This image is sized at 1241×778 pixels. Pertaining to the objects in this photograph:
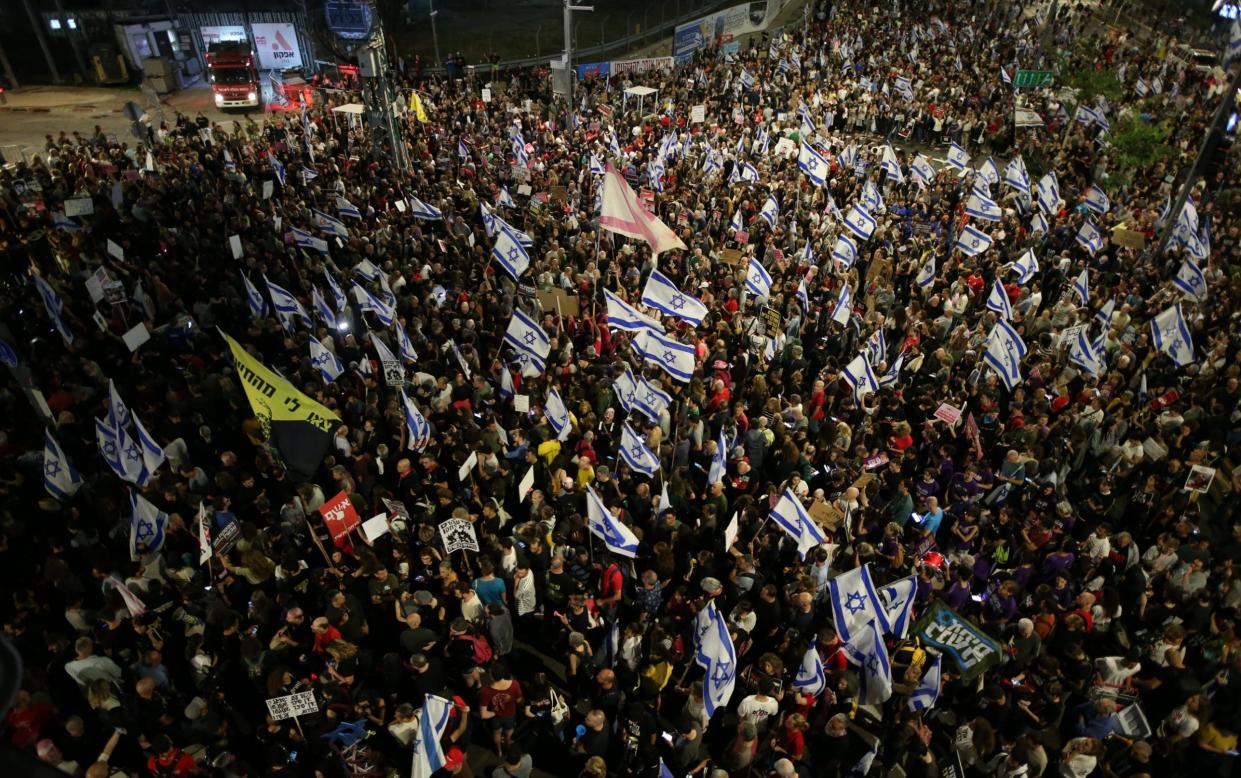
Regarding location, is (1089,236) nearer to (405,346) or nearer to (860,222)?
(860,222)

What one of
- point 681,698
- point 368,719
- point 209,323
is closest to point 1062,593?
point 681,698

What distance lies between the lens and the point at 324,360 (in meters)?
11.0

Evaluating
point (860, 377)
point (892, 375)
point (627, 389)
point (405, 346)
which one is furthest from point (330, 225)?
point (892, 375)

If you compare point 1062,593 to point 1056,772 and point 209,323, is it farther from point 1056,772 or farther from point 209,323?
point 209,323

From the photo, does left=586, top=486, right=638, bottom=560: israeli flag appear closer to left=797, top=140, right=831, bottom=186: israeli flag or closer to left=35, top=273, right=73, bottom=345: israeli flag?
left=35, top=273, right=73, bottom=345: israeli flag

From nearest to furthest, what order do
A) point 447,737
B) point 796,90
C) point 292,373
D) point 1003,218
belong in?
point 447,737, point 292,373, point 1003,218, point 796,90

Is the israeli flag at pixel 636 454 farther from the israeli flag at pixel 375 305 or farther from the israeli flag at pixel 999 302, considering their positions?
the israeli flag at pixel 999 302

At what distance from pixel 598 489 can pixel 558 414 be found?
1.25 m

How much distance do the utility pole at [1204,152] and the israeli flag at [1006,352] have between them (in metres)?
8.47

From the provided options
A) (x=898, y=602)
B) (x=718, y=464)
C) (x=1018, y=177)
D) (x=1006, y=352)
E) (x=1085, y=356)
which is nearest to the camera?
(x=898, y=602)

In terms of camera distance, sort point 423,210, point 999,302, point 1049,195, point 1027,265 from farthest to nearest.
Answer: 1. point 1049,195
2. point 423,210
3. point 1027,265
4. point 999,302

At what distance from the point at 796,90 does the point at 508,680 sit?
30340mm

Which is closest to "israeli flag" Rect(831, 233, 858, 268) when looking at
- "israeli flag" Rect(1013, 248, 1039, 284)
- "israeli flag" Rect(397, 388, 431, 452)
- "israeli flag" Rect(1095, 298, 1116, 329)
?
"israeli flag" Rect(1013, 248, 1039, 284)

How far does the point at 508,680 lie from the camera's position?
6.77 meters
